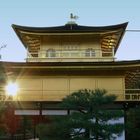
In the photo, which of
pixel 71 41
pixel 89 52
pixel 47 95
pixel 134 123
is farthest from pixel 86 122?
pixel 71 41

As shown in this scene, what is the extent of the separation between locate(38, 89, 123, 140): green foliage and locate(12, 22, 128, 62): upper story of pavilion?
10.4 m

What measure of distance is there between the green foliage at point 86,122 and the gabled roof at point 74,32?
37.2ft

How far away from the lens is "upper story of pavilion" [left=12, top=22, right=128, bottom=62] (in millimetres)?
32469

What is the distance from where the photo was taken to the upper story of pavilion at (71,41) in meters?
32.5

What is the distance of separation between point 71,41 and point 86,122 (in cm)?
1401

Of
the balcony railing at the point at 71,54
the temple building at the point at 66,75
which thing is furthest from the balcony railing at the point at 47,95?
the balcony railing at the point at 71,54

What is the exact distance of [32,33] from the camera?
3294cm

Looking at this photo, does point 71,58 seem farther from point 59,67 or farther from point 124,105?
point 124,105

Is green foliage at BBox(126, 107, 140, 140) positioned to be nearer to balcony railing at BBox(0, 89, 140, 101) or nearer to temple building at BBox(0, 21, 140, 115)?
temple building at BBox(0, 21, 140, 115)

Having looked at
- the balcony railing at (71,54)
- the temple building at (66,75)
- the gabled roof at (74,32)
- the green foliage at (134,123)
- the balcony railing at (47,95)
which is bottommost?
the green foliage at (134,123)

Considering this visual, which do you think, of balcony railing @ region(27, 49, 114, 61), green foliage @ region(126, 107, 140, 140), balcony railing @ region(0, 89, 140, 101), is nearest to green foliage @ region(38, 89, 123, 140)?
green foliage @ region(126, 107, 140, 140)

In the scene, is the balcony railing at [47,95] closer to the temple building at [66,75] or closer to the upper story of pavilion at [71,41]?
the temple building at [66,75]

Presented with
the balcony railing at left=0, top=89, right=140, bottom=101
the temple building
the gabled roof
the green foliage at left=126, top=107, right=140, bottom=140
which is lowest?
the green foliage at left=126, top=107, right=140, bottom=140

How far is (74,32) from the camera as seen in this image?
107ft
